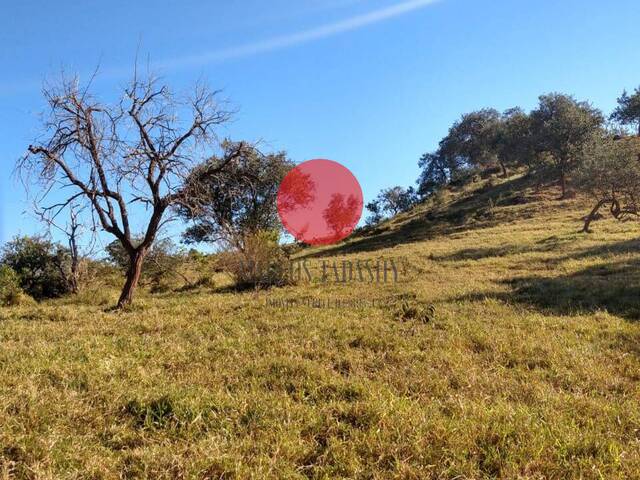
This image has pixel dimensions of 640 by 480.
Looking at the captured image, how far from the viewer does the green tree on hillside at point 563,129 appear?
39.5m

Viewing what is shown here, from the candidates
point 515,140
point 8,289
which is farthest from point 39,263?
point 515,140

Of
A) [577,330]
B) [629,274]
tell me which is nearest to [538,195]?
[629,274]

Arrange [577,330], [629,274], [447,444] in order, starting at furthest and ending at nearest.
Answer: [629,274]
[577,330]
[447,444]

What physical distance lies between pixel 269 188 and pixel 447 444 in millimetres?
22023

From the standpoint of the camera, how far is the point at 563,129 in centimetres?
4022

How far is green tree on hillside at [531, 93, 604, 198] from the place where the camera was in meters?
39.5

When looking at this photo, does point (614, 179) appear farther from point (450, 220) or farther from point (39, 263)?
point (39, 263)

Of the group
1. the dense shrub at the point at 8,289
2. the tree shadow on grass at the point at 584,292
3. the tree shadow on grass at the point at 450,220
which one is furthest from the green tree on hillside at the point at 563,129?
the dense shrub at the point at 8,289

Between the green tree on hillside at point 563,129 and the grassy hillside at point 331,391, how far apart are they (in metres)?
34.1

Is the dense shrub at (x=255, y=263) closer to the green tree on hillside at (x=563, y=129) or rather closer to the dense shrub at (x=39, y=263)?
the dense shrub at (x=39, y=263)

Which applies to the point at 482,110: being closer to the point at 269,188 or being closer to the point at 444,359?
the point at 269,188

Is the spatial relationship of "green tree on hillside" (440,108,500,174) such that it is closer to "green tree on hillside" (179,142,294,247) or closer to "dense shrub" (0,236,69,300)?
"green tree on hillside" (179,142,294,247)

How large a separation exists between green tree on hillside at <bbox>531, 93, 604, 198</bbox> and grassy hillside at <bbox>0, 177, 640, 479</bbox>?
34.1 meters

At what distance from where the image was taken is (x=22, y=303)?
16.3 m
